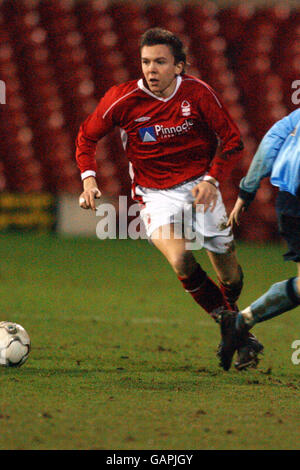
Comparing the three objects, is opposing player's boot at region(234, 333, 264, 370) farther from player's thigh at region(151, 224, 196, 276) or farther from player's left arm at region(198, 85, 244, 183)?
player's left arm at region(198, 85, 244, 183)

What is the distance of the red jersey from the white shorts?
0.05m

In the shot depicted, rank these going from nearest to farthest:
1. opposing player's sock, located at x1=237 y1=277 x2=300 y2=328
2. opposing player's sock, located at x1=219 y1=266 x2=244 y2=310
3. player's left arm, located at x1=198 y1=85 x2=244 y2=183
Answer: opposing player's sock, located at x1=237 y1=277 x2=300 y2=328, player's left arm, located at x1=198 y1=85 x2=244 y2=183, opposing player's sock, located at x1=219 y1=266 x2=244 y2=310

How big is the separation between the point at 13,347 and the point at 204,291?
3.51 feet

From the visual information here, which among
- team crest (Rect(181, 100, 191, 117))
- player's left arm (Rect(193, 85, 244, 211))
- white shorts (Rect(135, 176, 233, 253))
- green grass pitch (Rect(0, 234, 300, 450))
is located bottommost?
green grass pitch (Rect(0, 234, 300, 450))

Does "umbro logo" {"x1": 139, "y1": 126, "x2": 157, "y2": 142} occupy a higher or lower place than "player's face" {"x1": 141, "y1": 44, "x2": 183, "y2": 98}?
lower

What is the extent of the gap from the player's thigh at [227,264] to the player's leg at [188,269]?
125 millimetres

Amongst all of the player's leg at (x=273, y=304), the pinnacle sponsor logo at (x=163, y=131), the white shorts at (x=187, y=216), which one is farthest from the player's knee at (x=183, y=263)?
the pinnacle sponsor logo at (x=163, y=131)

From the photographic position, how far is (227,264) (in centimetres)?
455

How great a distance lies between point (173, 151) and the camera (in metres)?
4.52

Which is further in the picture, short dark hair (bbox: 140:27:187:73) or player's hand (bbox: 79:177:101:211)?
short dark hair (bbox: 140:27:187:73)

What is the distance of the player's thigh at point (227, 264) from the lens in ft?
14.8

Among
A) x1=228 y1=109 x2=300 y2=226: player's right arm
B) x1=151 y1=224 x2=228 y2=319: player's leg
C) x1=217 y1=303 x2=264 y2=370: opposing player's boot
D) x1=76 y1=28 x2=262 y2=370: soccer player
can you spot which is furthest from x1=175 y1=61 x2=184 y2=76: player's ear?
x1=217 y1=303 x2=264 y2=370: opposing player's boot

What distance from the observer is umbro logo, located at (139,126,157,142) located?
14.7 ft

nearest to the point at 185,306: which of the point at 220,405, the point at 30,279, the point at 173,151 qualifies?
the point at 30,279
